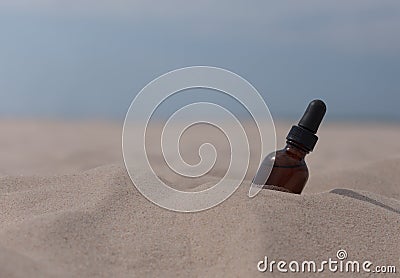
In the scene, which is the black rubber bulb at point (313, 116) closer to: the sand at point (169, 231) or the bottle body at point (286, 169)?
the bottle body at point (286, 169)

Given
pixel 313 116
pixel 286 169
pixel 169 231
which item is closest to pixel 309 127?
pixel 313 116

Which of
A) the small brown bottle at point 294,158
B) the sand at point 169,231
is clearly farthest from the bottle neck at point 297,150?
the sand at point 169,231

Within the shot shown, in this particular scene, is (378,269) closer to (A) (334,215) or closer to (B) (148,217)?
(A) (334,215)

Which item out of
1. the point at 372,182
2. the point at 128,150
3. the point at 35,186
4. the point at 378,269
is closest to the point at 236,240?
the point at 378,269

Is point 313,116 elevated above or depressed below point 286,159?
above

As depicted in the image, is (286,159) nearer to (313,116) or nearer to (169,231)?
(313,116)

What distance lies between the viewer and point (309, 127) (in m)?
1.97

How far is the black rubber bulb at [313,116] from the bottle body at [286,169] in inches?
3.1

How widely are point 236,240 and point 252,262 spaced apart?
4.3 inches

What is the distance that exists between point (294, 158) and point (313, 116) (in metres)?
0.16

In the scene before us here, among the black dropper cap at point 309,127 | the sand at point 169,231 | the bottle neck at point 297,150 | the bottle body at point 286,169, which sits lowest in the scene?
the sand at point 169,231

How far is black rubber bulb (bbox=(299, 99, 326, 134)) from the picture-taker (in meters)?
1.97

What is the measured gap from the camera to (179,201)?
74.4 inches

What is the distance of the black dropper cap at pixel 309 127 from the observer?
6.44 feet
